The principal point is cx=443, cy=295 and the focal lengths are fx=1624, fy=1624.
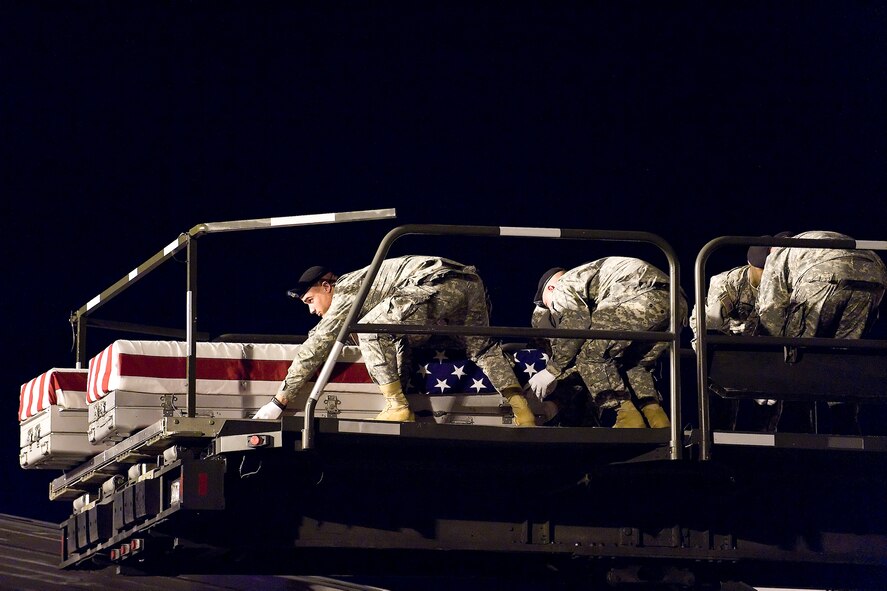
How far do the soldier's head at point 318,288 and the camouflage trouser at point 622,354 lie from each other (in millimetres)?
1847

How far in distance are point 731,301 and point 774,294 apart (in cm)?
71

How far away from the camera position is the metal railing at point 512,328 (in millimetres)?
9500

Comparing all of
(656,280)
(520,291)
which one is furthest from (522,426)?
(520,291)

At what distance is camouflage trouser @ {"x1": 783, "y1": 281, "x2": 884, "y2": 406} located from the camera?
34.0 ft

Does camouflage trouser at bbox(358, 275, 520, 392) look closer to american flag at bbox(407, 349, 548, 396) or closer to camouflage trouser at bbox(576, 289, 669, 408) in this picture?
american flag at bbox(407, 349, 548, 396)

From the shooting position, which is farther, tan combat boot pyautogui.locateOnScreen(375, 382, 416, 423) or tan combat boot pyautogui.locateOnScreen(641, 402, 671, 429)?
tan combat boot pyautogui.locateOnScreen(641, 402, 671, 429)

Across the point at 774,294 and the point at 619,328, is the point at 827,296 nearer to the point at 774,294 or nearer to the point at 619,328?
the point at 774,294

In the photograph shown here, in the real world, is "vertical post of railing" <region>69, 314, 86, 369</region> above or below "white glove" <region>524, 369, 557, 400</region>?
above

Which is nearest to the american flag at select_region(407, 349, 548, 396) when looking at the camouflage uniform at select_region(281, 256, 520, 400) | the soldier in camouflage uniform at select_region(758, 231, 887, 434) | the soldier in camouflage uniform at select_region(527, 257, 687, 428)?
the camouflage uniform at select_region(281, 256, 520, 400)

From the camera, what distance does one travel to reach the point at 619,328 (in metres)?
10.5

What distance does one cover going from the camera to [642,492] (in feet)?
33.9

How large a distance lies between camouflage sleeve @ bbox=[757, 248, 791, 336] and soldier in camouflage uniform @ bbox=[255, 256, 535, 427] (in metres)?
1.66

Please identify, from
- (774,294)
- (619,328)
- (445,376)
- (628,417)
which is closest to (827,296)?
(774,294)

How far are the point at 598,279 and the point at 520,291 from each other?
320 inches
